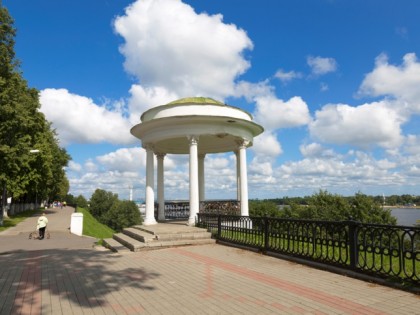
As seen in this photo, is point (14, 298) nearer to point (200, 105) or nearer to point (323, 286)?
point (323, 286)

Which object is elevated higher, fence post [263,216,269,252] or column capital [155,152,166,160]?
column capital [155,152,166,160]

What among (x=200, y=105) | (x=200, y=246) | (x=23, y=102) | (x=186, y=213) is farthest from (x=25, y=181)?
(x=200, y=246)

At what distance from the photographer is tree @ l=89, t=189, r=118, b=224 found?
3290 inches

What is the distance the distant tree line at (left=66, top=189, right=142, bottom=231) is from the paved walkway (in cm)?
6481

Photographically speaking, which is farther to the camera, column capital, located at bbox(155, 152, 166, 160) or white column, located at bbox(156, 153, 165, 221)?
column capital, located at bbox(155, 152, 166, 160)

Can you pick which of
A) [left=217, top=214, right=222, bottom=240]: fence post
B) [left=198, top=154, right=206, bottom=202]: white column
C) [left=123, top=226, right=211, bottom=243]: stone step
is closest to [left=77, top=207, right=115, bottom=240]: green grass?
[left=198, top=154, right=206, bottom=202]: white column

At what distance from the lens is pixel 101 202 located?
85688 millimetres

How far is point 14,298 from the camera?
18.7ft

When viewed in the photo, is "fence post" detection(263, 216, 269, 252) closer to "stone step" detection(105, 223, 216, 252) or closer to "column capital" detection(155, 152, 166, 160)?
"stone step" detection(105, 223, 216, 252)

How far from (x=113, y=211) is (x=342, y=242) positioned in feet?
243

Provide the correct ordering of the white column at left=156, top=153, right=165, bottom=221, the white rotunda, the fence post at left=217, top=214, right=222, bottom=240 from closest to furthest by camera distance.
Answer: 1. the fence post at left=217, top=214, right=222, bottom=240
2. the white rotunda
3. the white column at left=156, top=153, right=165, bottom=221

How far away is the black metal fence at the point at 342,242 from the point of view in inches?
235

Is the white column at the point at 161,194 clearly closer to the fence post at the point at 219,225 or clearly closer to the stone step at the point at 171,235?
the stone step at the point at 171,235

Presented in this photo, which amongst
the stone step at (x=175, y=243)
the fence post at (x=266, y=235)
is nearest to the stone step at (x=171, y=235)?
the stone step at (x=175, y=243)
